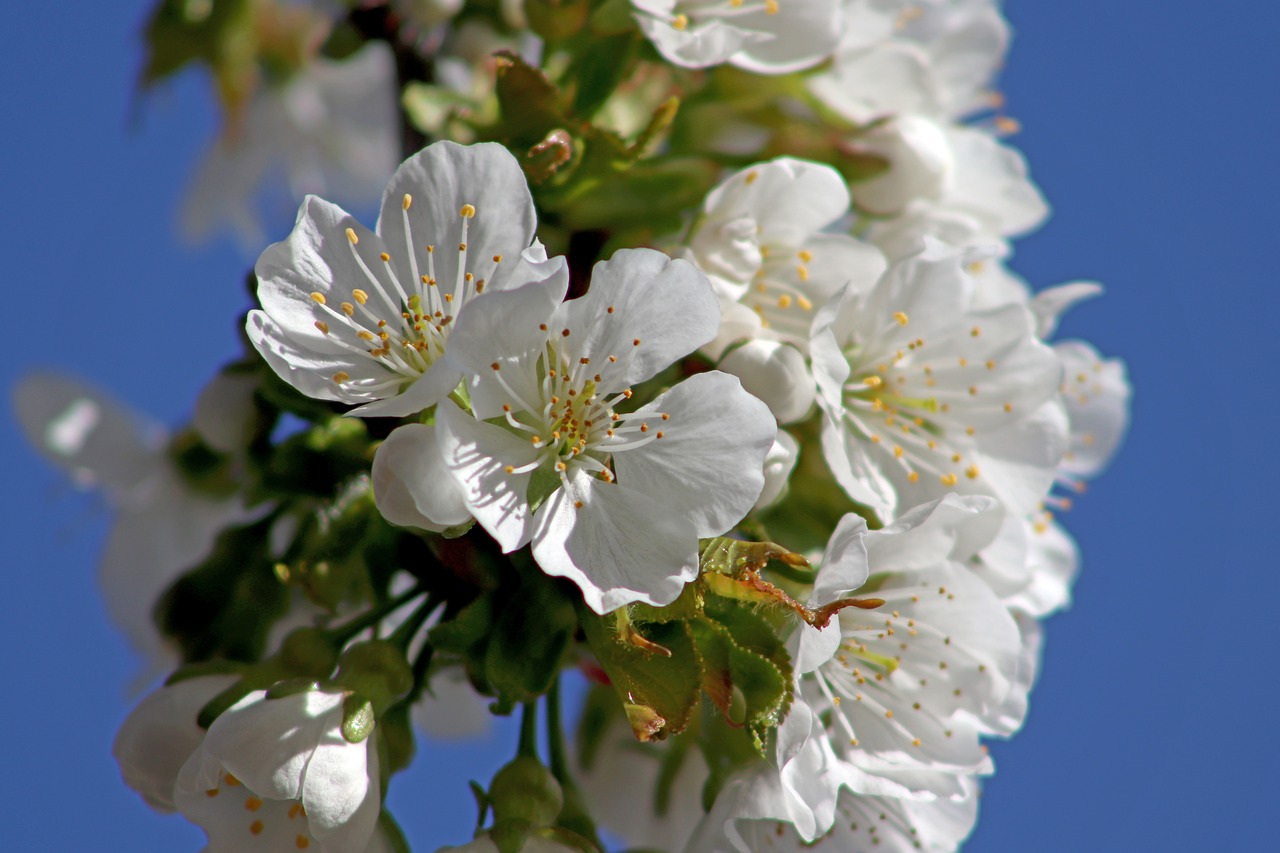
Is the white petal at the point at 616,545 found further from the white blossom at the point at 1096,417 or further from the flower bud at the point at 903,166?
the white blossom at the point at 1096,417

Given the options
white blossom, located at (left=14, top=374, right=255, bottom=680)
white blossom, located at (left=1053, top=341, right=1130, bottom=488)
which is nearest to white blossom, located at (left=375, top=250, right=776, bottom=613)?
white blossom, located at (left=1053, top=341, right=1130, bottom=488)

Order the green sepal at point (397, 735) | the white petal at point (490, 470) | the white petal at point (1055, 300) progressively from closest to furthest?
the white petal at point (490, 470) < the green sepal at point (397, 735) < the white petal at point (1055, 300)

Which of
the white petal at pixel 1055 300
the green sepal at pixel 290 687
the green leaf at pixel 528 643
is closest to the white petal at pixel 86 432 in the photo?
the green sepal at pixel 290 687

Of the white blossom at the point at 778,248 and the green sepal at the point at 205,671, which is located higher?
the white blossom at the point at 778,248

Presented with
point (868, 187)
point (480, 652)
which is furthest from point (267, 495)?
point (868, 187)

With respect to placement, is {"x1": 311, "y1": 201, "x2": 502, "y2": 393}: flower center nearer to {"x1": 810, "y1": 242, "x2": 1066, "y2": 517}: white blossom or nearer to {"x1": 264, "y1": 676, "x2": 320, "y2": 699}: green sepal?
{"x1": 264, "y1": 676, "x2": 320, "y2": 699}: green sepal

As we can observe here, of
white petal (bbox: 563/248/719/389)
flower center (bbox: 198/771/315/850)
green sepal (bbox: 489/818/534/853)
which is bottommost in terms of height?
green sepal (bbox: 489/818/534/853)

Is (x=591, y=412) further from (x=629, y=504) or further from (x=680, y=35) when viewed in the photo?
(x=680, y=35)
